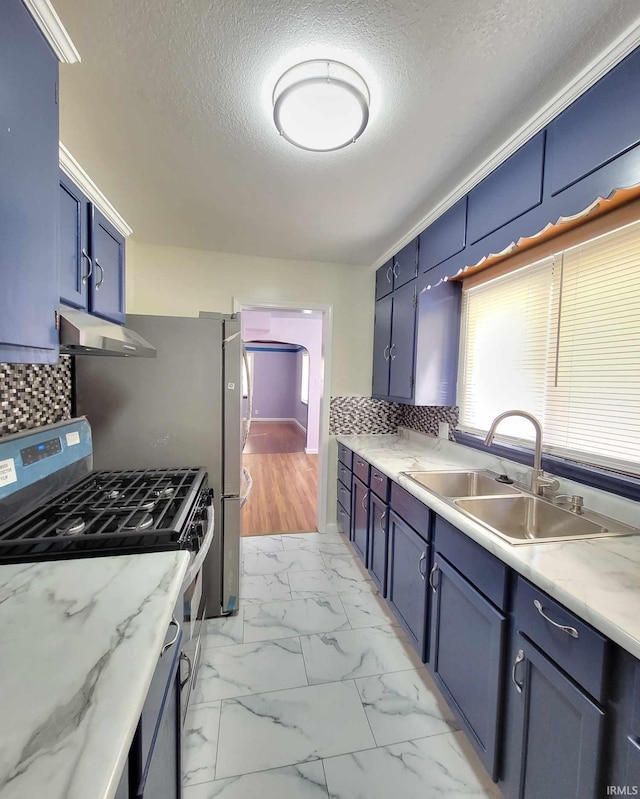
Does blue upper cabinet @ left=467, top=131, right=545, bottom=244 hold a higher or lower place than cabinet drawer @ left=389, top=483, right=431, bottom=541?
higher

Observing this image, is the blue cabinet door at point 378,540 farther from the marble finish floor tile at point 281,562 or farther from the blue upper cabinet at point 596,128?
the blue upper cabinet at point 596,128

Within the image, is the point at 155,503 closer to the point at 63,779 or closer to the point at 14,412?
the point at 14,412

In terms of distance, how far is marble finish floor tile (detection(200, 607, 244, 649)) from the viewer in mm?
1765

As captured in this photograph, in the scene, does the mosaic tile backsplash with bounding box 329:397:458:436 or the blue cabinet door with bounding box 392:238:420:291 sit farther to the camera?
the mosaic tile backsplash with bounding box 329:397:458:436

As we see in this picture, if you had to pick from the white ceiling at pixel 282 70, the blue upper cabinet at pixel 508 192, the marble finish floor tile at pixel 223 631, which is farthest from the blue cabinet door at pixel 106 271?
the blue upper cabinet at pixel 508 192

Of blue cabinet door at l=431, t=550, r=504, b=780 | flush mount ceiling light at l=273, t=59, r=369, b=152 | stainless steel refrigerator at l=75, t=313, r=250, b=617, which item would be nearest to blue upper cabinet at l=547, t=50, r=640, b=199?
flush mount ceiling light at l=273, t=59, r=369, b=152

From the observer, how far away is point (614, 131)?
1.02 m

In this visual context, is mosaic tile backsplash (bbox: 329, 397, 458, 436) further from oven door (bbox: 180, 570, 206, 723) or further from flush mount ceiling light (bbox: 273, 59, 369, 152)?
flush mount ceiling light (bbox: 273, 59, 369, 152)

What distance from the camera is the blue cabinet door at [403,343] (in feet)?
7.89

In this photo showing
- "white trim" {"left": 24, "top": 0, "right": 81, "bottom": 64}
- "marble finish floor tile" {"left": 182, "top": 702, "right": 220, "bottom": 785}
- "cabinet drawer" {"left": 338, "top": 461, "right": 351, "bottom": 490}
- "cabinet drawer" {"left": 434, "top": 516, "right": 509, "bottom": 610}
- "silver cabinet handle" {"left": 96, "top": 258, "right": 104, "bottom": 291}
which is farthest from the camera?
"cabinet drawer" {"left": 338, "top": 461, "right": 351, "bottom": 490}

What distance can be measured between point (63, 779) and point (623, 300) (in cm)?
198

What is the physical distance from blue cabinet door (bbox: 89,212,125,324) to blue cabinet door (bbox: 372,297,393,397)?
6.26 ft

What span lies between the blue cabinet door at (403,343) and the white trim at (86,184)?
6.02 feet

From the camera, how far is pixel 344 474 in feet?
9.53
